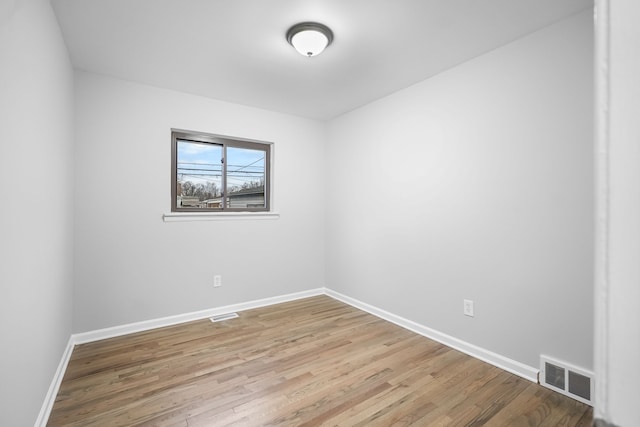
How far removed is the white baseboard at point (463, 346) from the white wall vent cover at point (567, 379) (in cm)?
8

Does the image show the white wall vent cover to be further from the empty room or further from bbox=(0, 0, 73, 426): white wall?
bbox=(0, 0, 73, 426): white wall

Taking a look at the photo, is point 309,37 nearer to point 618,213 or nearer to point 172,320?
point 618,213

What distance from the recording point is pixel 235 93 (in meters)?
3.21

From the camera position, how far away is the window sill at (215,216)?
10.2ft

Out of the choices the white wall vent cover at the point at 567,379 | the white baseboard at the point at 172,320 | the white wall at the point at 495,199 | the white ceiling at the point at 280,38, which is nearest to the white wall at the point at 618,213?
the white ceiling at the point at 280,38

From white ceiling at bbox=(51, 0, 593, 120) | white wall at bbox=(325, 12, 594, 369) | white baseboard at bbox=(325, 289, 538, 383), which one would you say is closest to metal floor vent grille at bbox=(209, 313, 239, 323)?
white baseboard at bbox=(325, 289, 538, 383)

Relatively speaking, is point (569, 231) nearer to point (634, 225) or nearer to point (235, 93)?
point (634, 225)

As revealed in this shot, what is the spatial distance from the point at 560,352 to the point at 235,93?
11.8ft

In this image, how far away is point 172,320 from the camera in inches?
122

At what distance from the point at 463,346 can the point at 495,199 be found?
1268mm

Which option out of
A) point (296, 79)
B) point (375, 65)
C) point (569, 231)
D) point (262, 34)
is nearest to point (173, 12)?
point (262, 34)

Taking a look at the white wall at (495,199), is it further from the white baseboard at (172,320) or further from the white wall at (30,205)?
the white wall at (30,205)

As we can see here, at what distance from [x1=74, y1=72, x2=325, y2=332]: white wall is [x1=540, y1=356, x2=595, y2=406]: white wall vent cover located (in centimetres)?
272

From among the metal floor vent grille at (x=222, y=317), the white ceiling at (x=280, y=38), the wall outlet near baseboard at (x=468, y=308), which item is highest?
the white ceiling at (x=280, y=38)
